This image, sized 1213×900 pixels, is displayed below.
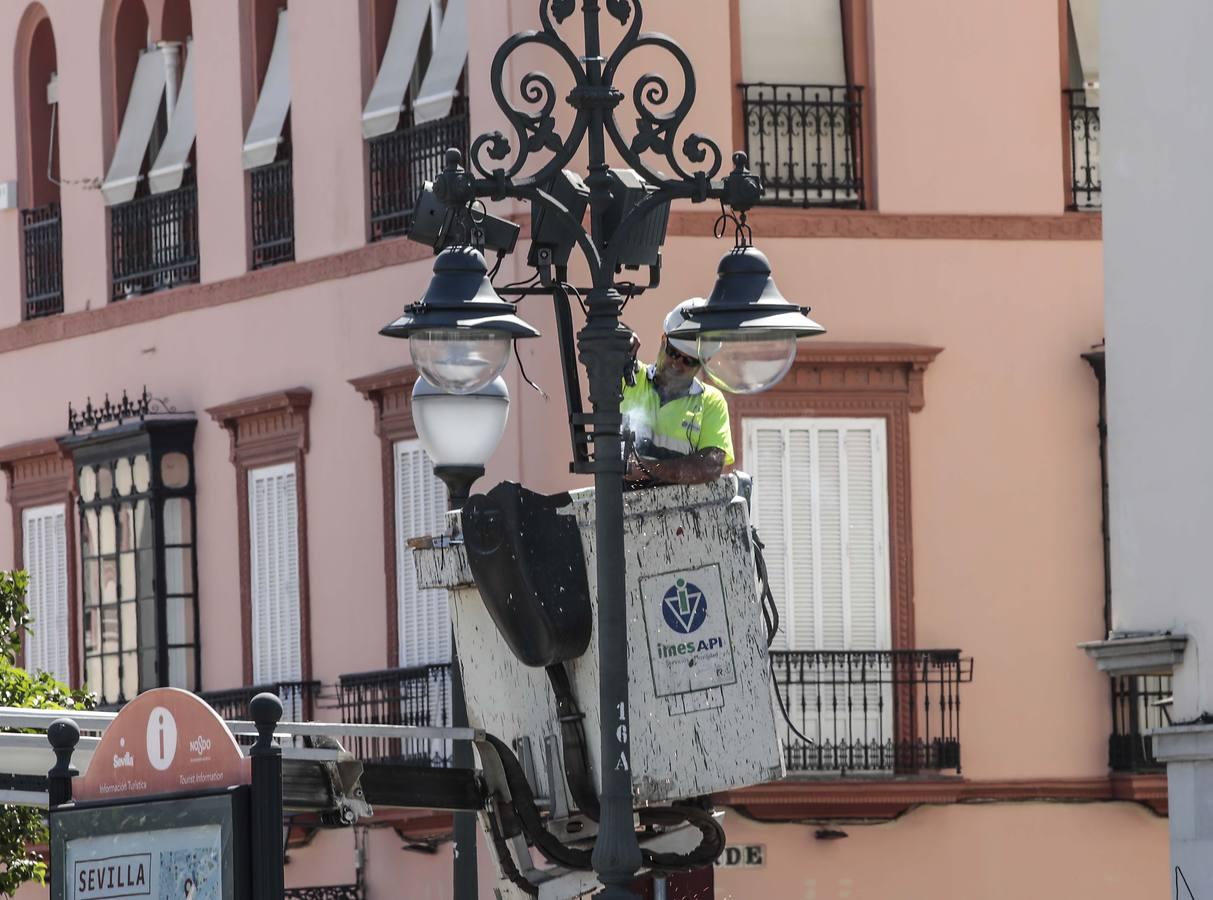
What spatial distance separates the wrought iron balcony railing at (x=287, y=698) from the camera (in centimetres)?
2822

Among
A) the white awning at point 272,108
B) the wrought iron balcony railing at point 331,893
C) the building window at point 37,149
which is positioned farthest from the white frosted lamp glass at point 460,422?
the building window at point 37,149

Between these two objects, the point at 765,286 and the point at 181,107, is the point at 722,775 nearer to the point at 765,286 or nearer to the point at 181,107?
the point at 765,286

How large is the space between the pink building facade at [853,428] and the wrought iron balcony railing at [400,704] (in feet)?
0.14

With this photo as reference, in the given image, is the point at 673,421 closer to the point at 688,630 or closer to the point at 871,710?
the point at 688,630

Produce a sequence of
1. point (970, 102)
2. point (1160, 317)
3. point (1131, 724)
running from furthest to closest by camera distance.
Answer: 1. point (970, 102)
2. point (1131, 724)
3. point (1160, 317)

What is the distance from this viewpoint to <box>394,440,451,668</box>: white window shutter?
2728 centimetres

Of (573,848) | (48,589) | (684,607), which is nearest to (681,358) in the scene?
(684,607)

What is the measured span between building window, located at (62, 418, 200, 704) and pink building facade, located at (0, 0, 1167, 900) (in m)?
1.11

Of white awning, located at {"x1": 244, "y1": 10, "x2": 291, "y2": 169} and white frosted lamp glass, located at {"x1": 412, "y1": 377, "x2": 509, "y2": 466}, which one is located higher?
white awning, located at {"x1": 244, "y1": 10, "x2": 291, "y2": 169}

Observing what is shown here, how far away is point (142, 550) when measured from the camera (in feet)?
98.4

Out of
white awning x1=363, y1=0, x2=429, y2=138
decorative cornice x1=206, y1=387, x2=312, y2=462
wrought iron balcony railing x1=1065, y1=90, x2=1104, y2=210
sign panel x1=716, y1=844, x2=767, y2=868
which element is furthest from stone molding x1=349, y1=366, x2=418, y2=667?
wrought iron balcony railing x1=1065, y1=90, x2=1104, y2=210

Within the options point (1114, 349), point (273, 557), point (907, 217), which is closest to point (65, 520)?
point (273, 557)

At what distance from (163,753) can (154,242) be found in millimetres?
19775

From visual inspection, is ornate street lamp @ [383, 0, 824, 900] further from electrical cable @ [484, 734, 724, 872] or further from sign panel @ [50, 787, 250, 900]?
sign panel @ [50, 787, 250, 900]
